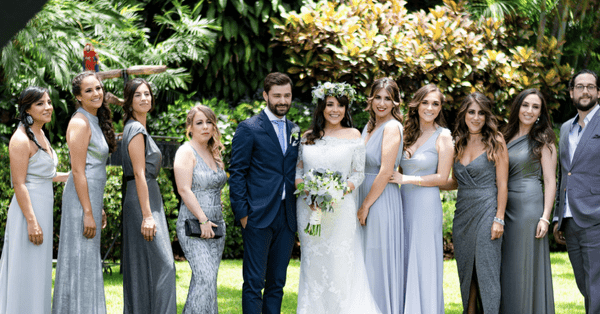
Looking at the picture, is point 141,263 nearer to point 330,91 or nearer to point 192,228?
point 192,228

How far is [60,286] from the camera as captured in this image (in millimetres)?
4914

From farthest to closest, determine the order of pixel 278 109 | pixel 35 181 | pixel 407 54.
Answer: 1. pixel 407 54
2. pixel 278 109
3. pixel 35 181

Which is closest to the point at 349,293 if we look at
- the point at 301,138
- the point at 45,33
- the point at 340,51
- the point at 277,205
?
the point at 277,205

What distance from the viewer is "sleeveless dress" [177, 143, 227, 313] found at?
5176mm

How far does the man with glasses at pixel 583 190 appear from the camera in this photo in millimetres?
5320

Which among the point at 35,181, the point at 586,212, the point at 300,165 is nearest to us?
the point at 35,181

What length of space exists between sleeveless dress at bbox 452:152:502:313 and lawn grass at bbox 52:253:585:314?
161cm

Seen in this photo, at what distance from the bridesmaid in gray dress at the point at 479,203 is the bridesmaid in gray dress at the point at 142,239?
272cm

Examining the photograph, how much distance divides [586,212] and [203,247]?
11.2 ft

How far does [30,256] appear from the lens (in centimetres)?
495

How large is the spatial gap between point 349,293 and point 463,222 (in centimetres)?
127

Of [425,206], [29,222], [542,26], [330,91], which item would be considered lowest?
[29,222]

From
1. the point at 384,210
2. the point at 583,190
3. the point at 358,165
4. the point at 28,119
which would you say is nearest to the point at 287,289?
the point at 384,210

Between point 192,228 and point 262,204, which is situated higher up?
point 262,204
